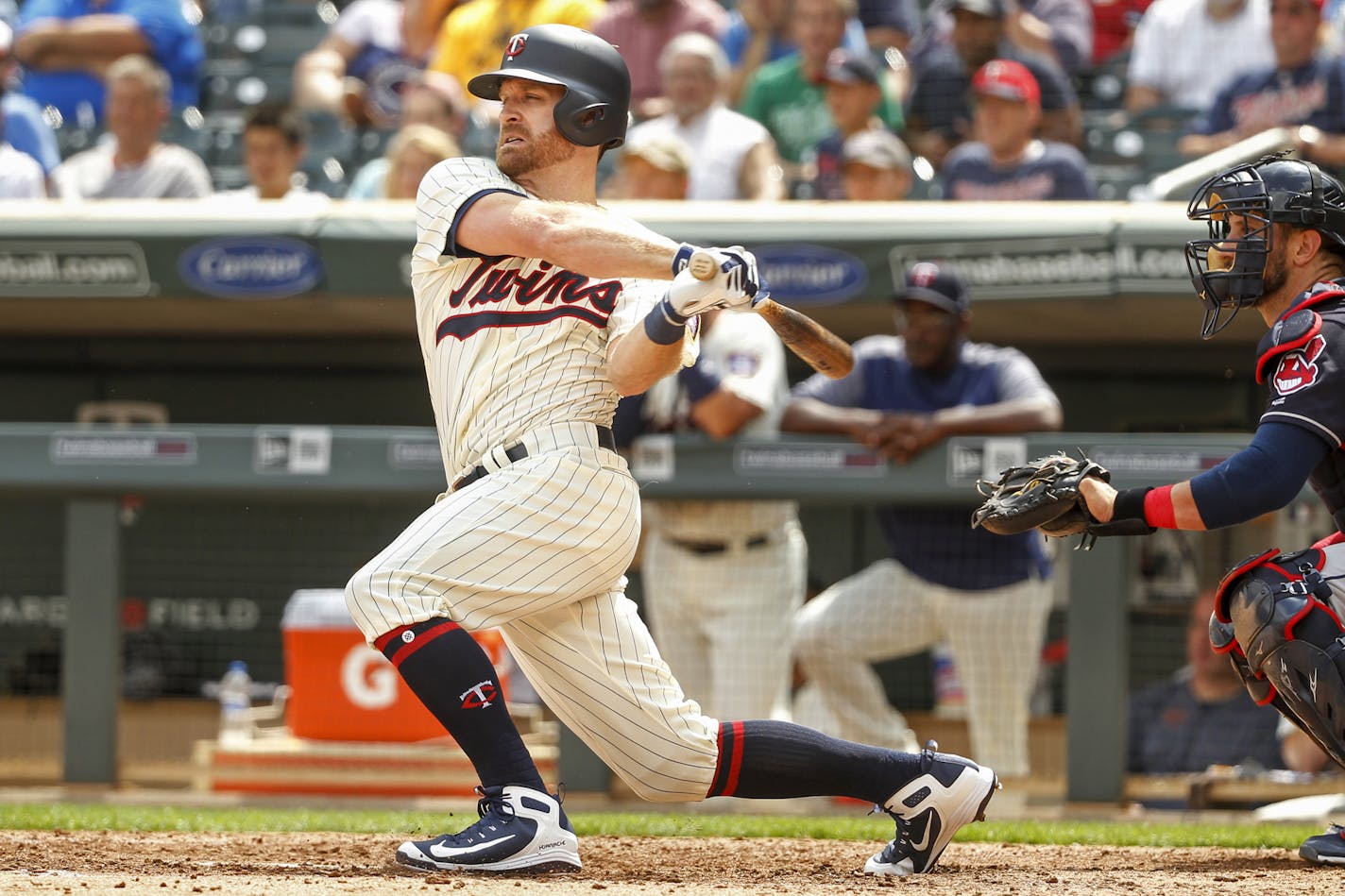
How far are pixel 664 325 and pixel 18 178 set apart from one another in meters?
4.77

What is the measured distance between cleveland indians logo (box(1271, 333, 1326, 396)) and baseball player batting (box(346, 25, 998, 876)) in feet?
2.92

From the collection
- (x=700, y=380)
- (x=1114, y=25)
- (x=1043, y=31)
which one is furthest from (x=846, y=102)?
(x=700, y=380)

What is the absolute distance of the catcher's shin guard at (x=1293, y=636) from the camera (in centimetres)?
307

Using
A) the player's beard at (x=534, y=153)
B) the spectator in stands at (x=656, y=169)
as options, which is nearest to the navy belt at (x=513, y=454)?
the player's beard at (x=534, y=153)

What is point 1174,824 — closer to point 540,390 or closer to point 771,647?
point 771,647

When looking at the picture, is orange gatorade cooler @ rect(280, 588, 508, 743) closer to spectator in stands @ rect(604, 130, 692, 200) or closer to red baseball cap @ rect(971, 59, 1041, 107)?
spectator in stands @ rect(604, 130, 692, 200)

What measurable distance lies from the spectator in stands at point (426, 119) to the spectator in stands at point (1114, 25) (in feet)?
9.78

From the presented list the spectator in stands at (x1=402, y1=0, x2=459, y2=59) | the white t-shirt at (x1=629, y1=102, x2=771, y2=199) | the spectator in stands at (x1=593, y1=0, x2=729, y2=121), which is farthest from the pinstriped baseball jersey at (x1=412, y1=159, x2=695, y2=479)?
the spectator in stands at (x1=402, y1=0, x2=459, y2=59)

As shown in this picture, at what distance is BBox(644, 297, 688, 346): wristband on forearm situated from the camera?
2.88 m

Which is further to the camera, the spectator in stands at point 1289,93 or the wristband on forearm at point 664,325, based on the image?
the spectator in stands at point 1289,93

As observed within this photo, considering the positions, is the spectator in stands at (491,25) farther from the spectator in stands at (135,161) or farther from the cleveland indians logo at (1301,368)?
the cleveland indians logo at (1301,368)

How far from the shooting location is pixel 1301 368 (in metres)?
2.97

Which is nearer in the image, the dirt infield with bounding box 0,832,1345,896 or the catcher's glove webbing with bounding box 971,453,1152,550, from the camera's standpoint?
the dirt infield with bounding box 0,832,1345,896

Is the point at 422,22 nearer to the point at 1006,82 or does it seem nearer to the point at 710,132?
the point at 710,132
